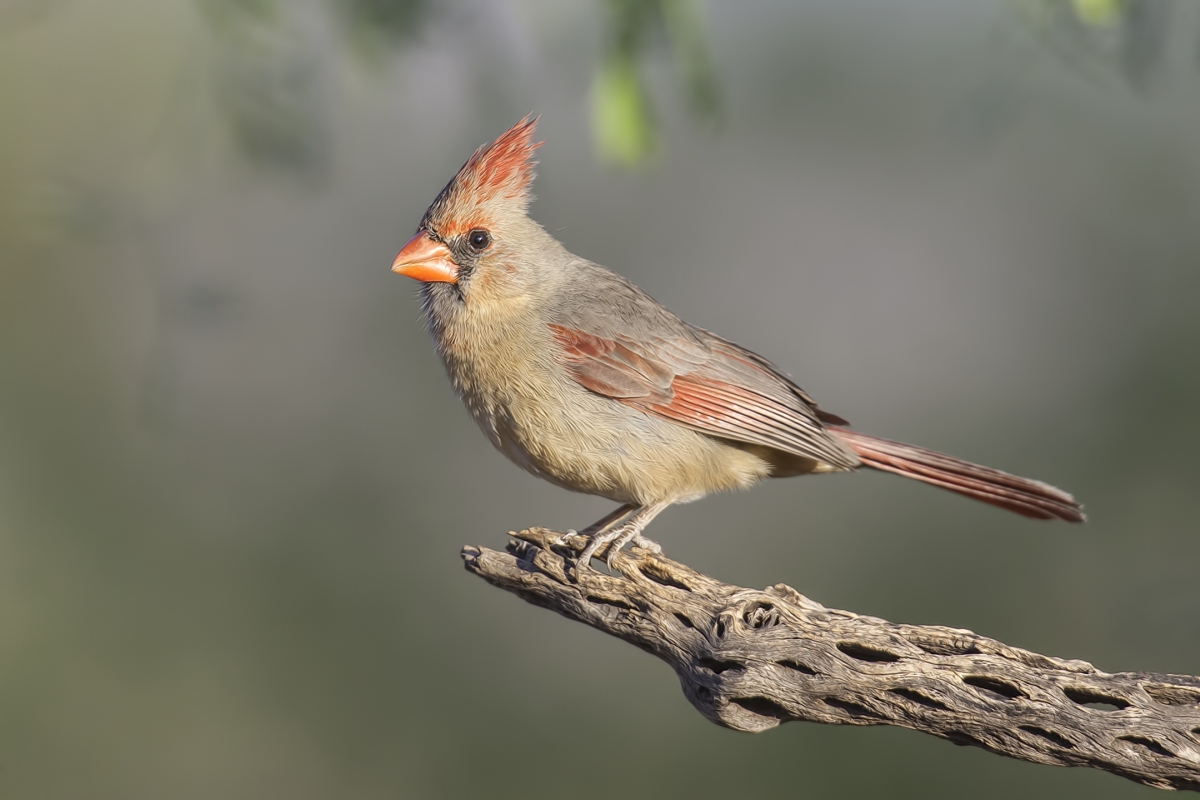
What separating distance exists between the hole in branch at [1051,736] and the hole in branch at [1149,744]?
10 cm

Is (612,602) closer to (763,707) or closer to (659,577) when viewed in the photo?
(659,577)

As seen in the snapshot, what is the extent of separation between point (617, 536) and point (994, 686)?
1099mm

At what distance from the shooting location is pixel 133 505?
6.39m

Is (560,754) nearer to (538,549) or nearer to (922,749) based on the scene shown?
(922,749)

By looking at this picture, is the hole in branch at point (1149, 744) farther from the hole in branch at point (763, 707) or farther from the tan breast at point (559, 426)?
the tan breast at point (559, 426)

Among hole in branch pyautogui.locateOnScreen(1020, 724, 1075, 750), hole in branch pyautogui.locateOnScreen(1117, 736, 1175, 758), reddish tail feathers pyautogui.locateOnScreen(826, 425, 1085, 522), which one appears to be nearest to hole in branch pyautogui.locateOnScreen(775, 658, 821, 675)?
hole in branch pyautogui.locateOnScreen(1020, 724, 1075, 750)

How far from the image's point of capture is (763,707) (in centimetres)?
255

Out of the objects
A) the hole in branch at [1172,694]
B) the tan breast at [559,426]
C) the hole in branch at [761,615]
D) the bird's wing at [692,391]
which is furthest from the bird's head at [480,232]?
the hole in branch at [1172,694]

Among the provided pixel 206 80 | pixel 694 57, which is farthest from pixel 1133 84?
pixel 206 80

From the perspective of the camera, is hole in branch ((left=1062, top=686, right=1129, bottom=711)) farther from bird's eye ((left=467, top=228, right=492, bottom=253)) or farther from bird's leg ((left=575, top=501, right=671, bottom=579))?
bird's eye ((left=467, top=228, right=492, bottom=253))

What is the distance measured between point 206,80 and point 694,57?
4.09 ft

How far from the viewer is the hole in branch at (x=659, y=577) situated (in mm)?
2891

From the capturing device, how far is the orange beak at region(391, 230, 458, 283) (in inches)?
132

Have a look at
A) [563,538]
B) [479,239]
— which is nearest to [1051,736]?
[563,538]
